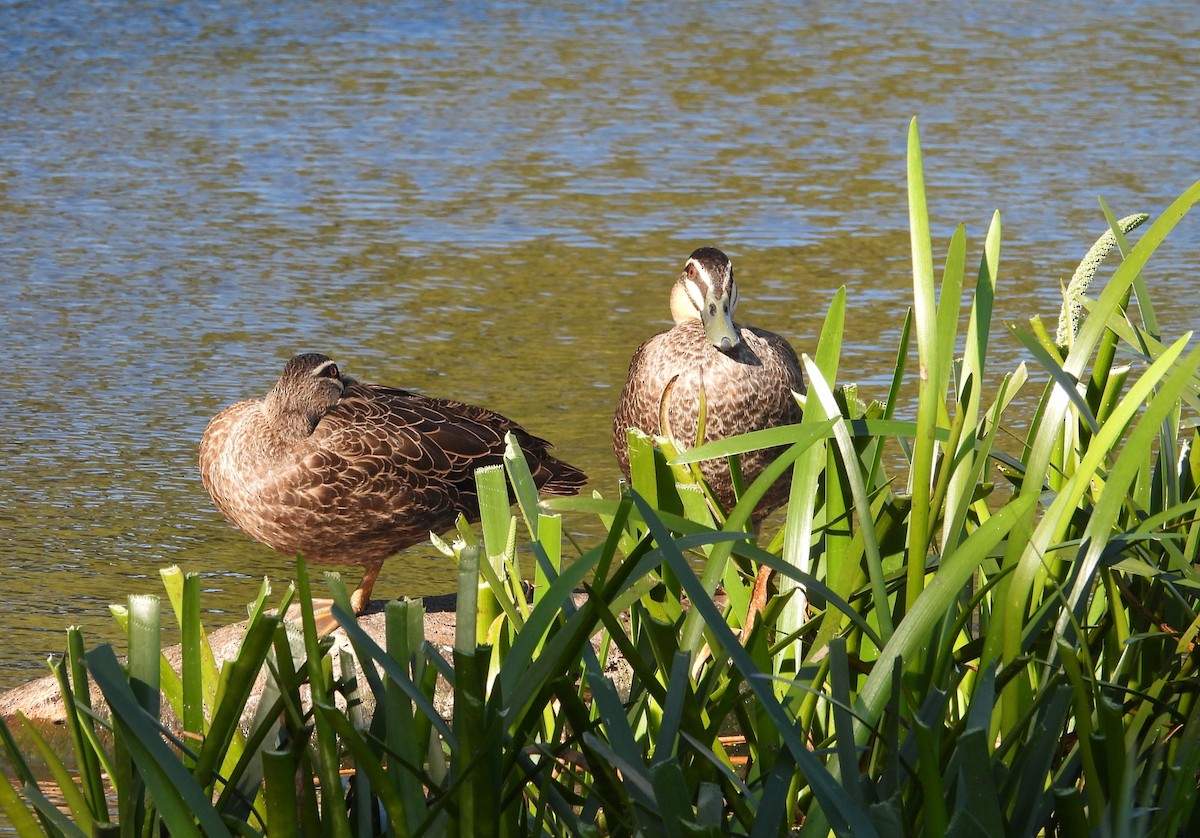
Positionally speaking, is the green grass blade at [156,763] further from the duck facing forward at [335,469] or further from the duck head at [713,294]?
the duck head at [713,294]

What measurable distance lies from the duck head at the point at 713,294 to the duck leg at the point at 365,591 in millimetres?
1129

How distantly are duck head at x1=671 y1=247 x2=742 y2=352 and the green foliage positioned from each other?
7.37 feet

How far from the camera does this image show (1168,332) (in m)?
6.56

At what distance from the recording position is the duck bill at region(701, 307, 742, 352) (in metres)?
4.64

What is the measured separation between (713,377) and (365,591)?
3.70 feet

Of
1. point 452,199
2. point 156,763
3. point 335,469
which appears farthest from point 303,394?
point 452,199

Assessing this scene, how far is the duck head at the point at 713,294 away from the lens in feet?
15.3

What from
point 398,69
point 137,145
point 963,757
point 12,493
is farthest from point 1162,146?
point 963,757

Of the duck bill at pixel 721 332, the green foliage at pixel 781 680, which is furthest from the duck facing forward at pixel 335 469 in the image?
the green foliage at pixel 781 680

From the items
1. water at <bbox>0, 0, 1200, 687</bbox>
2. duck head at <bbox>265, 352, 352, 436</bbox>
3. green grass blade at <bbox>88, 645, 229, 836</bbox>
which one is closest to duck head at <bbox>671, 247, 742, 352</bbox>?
water at <bbox>0, 0, 1200, 687</bbox>

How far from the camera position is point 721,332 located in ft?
15.3

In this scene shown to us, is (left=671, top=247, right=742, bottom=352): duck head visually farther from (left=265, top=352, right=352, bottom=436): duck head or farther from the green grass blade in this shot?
the green grass blade

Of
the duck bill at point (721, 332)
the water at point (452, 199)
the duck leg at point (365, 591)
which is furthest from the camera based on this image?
the water at point (452, 199)

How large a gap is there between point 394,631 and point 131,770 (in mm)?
362
